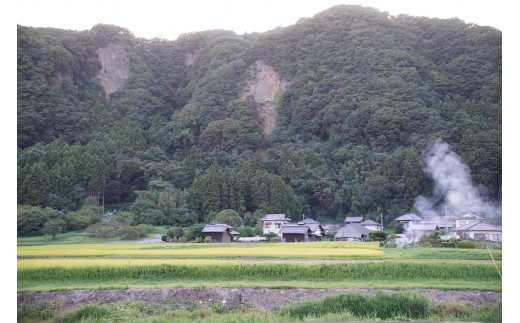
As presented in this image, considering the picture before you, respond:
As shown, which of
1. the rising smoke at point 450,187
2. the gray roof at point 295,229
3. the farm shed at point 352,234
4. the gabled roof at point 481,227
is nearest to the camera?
the gabled roof at point 481,227

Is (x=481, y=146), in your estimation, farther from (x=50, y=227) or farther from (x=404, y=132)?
(x=50, y=227)

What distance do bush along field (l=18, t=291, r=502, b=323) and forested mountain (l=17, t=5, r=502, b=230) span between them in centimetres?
866

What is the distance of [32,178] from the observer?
52.5 ft

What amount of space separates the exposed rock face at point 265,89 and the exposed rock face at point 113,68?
565 inches

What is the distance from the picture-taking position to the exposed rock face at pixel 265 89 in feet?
139

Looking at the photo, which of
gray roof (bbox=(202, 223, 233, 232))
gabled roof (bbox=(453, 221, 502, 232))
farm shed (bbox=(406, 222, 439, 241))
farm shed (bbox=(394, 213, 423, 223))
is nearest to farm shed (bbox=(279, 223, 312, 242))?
gray roof (bbox=(202, 223, 233, 232))

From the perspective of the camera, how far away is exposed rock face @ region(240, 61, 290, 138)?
42.4 meters

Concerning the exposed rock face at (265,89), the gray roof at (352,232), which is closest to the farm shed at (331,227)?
the gray roof at (352,232)

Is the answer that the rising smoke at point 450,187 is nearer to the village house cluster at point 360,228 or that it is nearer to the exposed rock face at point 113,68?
the village house cluster at point 360,228

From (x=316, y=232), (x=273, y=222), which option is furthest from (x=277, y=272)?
(x=273, y=222)

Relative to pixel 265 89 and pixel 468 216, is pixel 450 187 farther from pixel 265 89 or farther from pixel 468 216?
pixel 265 89

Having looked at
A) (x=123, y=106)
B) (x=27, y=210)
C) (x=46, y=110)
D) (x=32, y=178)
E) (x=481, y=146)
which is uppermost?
(x=123, y=106)

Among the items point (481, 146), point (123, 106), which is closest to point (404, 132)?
point (481, 146)
